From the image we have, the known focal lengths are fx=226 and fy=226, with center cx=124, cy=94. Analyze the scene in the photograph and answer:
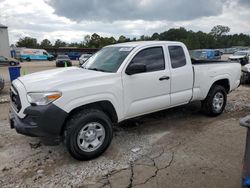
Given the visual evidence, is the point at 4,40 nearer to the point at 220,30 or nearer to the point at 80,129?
the point at 80,129

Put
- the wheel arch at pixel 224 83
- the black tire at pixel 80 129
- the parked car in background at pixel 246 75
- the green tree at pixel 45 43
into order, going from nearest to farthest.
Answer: the black tire at pixel 80 129, the wheel arch at pixel 224 83, the parked car in background at pixel 246 75, the green tree at pixel 45 43

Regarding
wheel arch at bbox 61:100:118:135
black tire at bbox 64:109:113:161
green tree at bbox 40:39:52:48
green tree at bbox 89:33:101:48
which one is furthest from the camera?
green tree at bbox 40:39:52:48

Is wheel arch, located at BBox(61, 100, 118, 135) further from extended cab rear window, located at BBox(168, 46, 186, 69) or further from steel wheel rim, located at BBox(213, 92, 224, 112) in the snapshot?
steel wheel rim, located at BBox(213, 92, 224, 112)

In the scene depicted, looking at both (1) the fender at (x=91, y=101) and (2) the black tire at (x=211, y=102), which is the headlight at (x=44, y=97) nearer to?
(1) the fender at (x=91, y=101)

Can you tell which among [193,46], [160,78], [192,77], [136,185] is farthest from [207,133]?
[193,46]

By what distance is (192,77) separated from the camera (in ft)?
16.3

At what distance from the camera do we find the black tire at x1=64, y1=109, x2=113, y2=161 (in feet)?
10.9

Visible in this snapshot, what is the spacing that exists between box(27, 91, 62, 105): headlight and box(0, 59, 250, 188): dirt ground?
1.04 metres

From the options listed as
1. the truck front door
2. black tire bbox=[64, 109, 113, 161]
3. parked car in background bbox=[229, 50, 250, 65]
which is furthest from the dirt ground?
parked car in background bbox=[229, 50, 250, 65]

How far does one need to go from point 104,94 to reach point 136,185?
144cm

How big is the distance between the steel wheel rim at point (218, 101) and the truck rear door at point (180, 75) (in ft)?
3.28

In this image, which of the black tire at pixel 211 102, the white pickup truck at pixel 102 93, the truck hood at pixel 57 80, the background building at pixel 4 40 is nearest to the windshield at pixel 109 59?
the white pickup truck at pixel 102 93

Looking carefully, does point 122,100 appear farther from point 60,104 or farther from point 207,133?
point 207,133

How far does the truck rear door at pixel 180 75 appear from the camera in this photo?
4.64 meters
